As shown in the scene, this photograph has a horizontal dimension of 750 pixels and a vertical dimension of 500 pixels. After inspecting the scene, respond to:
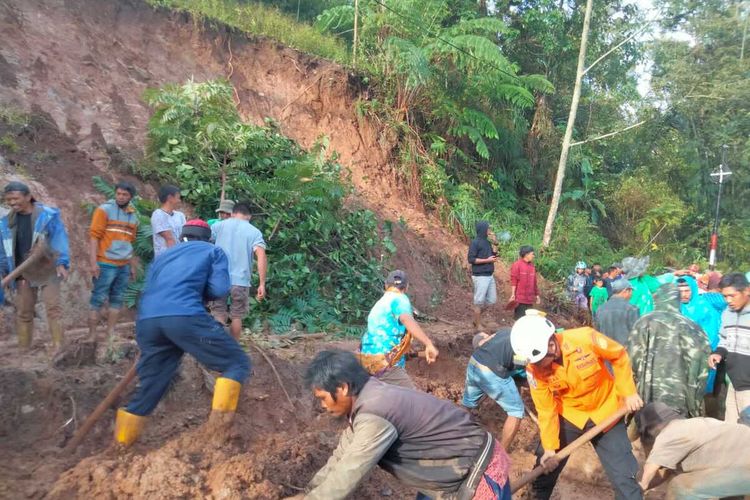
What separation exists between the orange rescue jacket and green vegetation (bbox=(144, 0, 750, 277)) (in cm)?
929

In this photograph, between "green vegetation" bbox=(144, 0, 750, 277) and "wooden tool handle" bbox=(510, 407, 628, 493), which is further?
"green vegetation" bbox=(144, 0, 750, 277)

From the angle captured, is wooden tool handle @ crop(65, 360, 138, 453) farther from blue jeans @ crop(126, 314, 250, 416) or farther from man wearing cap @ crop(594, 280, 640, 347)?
man wearing cap @ crop(594, 280, 640, 347)

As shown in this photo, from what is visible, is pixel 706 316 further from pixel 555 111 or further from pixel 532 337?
pixel 555 111

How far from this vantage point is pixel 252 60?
11906 mm

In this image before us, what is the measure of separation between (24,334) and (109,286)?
829 mm

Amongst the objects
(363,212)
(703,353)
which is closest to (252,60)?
(363,212)

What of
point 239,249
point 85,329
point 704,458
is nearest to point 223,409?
point 239,249

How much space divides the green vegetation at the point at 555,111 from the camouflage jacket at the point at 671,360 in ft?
27.2

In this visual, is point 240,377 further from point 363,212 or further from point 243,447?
point 363,212

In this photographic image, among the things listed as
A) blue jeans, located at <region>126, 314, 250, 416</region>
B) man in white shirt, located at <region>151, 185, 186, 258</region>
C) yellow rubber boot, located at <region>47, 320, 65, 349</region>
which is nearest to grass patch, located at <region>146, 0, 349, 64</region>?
man in white shirt, located at <region>151, 185, 186, 258</region>

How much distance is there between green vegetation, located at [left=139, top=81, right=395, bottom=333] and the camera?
8.16 meters

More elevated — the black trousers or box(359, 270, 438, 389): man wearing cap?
box(359, 270, 438, 389): man wearing cap

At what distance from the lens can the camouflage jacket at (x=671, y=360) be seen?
178 inches

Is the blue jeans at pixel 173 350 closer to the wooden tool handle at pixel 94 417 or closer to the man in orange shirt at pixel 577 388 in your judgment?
the wooden tool handle at pixel 94 417
